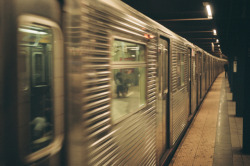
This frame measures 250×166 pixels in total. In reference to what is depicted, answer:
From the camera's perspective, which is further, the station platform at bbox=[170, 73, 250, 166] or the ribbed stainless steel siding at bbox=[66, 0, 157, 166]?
the station platform at bbox=[170, 73, 250, 166]

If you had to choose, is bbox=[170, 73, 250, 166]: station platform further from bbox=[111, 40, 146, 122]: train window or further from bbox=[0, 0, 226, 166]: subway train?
bbox=[0, 0, 226, 166]: subway train

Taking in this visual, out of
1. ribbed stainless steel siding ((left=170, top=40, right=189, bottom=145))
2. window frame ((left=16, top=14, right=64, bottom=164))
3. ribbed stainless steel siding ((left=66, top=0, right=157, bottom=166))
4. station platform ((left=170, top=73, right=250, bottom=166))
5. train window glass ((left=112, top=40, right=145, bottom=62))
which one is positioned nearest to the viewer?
window frame ((left=16, top=14, right=64, bottom=164))

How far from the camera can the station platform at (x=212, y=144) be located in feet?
17.2

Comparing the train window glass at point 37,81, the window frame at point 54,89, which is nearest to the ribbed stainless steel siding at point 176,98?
the window frame at point 54,89

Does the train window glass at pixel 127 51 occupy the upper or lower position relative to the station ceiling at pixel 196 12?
lower

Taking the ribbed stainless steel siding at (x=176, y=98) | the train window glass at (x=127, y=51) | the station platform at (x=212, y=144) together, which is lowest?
the station platform at (x=212, y=144)

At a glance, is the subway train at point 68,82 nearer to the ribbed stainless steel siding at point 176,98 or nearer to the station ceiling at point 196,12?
the ribbed stainless steel siding at point 176,98

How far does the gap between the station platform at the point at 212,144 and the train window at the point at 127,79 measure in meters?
2.40

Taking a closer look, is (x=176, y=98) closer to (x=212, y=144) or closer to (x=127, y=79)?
(x=212, y=144)

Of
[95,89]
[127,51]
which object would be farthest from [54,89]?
[127,51]

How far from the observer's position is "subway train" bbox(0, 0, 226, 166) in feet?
4.63

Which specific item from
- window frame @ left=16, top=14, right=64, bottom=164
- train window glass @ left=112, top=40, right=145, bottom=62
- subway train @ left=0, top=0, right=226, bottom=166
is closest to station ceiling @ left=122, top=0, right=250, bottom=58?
train window glass @ left=112, top=40, right=145, bottom=62

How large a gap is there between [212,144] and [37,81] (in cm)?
554

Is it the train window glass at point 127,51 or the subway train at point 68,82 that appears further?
the train window glass at point 127,51
